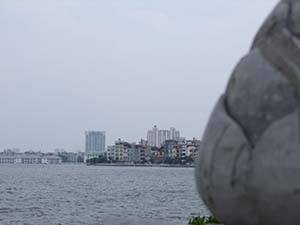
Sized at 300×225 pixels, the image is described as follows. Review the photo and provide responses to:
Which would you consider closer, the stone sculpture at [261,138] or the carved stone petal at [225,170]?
the stone sculpture at [261,138]

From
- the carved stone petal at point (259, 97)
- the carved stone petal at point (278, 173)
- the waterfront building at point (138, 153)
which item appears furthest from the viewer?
the waterfront building at point (138, 153)

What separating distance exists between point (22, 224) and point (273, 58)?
21.8 m

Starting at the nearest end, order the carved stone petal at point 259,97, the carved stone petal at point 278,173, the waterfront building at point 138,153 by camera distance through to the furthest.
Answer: the carved stone petal at point 278,173 → the carved stone petal at point 259,97 → the waterfront building at point 138,153

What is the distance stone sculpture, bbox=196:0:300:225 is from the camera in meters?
4.98

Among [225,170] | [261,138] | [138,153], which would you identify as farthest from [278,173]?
[138,153]

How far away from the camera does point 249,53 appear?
555 cm

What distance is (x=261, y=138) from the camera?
5.12m

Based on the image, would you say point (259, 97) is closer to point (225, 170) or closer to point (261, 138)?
point (261, 138)

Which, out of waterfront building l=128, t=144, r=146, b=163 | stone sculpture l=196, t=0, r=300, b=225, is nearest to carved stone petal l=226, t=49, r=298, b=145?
stone sculpture l=196, t=0, r=300, b=225

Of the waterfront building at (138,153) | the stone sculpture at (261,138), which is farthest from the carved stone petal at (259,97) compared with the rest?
the waterfront building at (138,153)

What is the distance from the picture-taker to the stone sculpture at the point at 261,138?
4.98 metres

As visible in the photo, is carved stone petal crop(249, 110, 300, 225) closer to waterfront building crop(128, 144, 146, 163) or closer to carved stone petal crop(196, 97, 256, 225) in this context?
carved stone petal crop(196, 97, 256, 225)

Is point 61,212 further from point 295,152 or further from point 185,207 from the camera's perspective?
point 295,152

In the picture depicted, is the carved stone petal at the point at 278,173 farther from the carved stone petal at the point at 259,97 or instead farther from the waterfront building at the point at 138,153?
the waterfront building at the point at 138,153
